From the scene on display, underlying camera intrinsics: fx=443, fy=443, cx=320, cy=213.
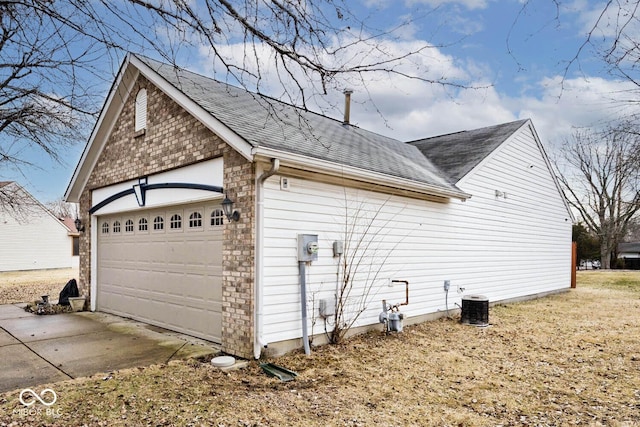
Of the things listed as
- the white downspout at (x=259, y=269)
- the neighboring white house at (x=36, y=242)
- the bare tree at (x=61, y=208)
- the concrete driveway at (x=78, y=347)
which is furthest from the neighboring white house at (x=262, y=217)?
the bare tree at (x=61, y=208)

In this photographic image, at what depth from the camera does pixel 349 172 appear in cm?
691

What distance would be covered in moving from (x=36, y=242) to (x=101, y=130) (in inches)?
873

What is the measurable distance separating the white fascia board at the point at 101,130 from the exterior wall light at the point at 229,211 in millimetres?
3809

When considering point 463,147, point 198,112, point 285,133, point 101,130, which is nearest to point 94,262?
point 101,130

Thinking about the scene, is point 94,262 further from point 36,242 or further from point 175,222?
point 36,242

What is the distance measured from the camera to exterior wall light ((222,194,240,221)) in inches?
242

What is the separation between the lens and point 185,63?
4.00 m

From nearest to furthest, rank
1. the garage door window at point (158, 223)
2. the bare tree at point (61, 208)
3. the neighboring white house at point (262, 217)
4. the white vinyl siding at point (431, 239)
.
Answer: the neighboring white house at point (262, 217) < the white vinyl siding at point (431, 239) < the garage door window at point (158, 223) < the bare tree at point (61, 208)

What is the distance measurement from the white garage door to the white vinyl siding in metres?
1.15

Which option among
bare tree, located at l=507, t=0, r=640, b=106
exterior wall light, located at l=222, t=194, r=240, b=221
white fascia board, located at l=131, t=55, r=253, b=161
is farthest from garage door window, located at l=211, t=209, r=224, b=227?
bare tree, located at l=507, t=0, r=640, b=106

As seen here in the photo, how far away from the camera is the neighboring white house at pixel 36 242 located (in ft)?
84.5

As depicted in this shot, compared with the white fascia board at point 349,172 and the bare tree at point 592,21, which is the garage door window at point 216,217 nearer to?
the white fascia board at point 349,172

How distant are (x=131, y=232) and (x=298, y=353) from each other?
481 cm

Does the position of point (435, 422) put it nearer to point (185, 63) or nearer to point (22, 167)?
point (185, 63)
